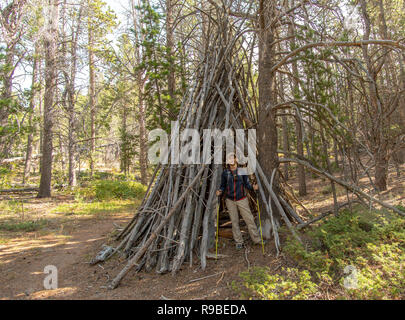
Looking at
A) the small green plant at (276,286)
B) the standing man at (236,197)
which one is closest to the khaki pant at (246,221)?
the standing man at (236,197)

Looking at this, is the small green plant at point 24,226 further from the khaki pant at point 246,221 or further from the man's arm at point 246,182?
the man's arm at point 246,182

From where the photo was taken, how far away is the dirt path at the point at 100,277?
11.3ft

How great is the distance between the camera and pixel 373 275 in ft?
9.48

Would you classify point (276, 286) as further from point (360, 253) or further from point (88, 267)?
point (88, 267)

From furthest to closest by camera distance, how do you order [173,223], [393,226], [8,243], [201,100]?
[8,243], [201,100], [173,223], [393,226]

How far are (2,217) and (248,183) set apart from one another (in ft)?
25.8

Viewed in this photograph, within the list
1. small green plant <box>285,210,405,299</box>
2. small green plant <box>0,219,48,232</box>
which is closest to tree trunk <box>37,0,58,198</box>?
small green plant <box>0,219,48,232</box>

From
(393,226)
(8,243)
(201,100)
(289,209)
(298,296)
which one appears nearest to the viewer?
(298,296)

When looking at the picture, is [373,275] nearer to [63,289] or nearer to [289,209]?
[289,209]

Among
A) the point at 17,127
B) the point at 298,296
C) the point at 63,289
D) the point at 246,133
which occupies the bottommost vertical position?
the point at 63,289

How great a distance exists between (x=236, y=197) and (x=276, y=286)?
1.65 meters

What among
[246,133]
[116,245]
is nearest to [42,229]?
[116,245]

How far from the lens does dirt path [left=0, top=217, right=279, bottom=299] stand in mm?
3453

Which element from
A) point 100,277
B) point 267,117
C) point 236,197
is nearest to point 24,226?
point 100,277
